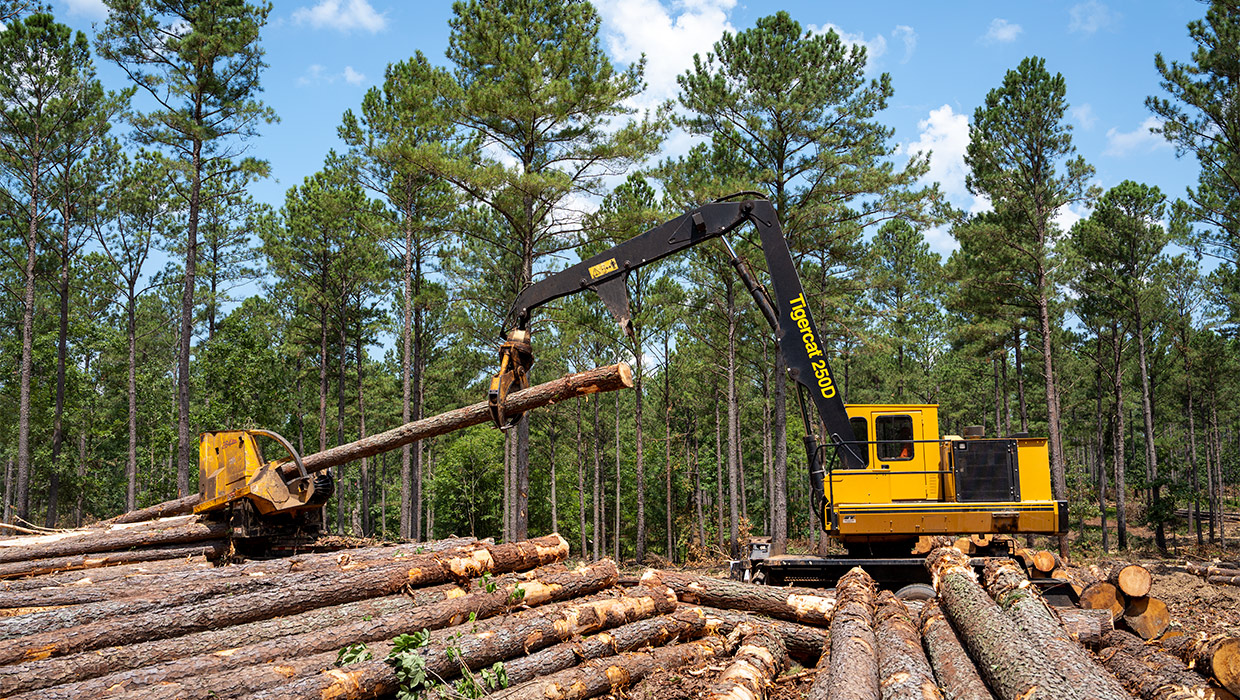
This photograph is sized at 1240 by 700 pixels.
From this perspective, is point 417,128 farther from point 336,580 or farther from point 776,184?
point 336,580

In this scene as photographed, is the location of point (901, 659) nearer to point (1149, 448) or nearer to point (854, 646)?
point (854, 646)

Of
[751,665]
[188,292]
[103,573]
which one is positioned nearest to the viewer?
[751,665]

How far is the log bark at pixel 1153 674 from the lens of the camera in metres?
6.24

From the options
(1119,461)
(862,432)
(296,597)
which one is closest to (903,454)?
(862,432)

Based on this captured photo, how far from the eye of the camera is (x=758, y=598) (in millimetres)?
9164

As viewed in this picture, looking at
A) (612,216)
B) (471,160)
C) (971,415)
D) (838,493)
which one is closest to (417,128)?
(471,160)

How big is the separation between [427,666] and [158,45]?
72.7 ft

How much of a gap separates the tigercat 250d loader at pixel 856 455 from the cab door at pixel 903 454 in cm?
1

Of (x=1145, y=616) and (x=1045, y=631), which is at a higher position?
(x=1045, y=631)

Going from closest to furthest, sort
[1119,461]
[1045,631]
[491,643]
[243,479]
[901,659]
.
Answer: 1. [1045,631]
2. [901,659]
3. [491,643]
4. [243,479]
5. [1119,461]

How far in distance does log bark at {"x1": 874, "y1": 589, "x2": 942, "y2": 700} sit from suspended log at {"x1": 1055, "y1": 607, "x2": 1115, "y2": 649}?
1.86 m

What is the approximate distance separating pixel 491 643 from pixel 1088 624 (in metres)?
6.89

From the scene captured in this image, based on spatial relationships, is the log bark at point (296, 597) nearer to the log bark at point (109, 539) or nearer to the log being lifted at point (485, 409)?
the log being lifted at point (485, 409)

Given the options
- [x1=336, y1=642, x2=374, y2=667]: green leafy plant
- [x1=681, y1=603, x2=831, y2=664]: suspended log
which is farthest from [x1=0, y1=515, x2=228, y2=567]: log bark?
[x1=681, y1=603, x2=831, y2=664]: suspended log
